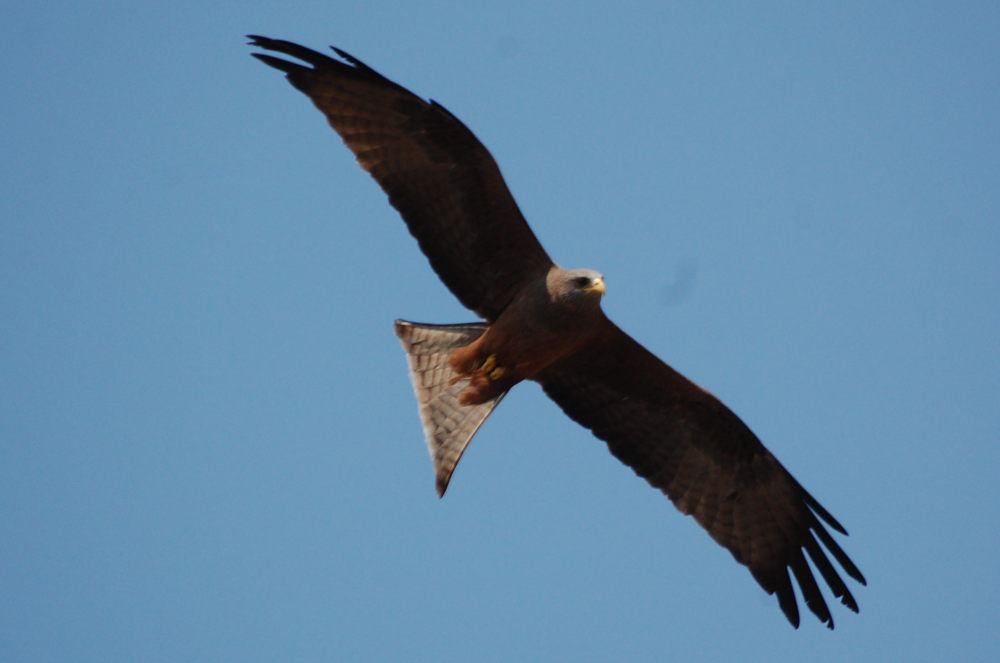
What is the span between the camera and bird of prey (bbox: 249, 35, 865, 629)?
8102 mm

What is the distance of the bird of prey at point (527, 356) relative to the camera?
8.10 metres

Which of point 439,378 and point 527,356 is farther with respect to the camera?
point 439,378

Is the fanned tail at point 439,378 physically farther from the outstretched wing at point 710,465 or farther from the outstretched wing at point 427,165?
the outstretched wing at point 710,465

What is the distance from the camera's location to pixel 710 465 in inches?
372

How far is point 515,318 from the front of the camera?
325 inches

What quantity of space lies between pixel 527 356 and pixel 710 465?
6.95 ft

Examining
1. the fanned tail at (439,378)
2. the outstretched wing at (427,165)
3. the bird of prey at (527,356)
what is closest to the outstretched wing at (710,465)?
the bird of prey at (527,356)

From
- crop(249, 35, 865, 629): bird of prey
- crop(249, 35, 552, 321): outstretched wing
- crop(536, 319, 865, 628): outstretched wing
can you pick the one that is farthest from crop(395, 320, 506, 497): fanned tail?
crop(536, 319, 865, 628): outstretched wing

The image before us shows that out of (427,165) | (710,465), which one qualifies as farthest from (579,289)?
(710,465)

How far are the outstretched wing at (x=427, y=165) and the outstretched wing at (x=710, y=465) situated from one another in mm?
1295

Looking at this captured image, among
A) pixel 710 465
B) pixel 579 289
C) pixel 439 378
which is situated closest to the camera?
pixel 579 289

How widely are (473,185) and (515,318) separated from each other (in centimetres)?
102

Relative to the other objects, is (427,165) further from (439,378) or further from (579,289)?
(439,378)

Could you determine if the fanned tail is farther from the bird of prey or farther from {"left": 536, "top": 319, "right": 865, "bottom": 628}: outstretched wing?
{"left": 536, "top": 319, "right": 865, "bottom": 628}: outstretched wing
